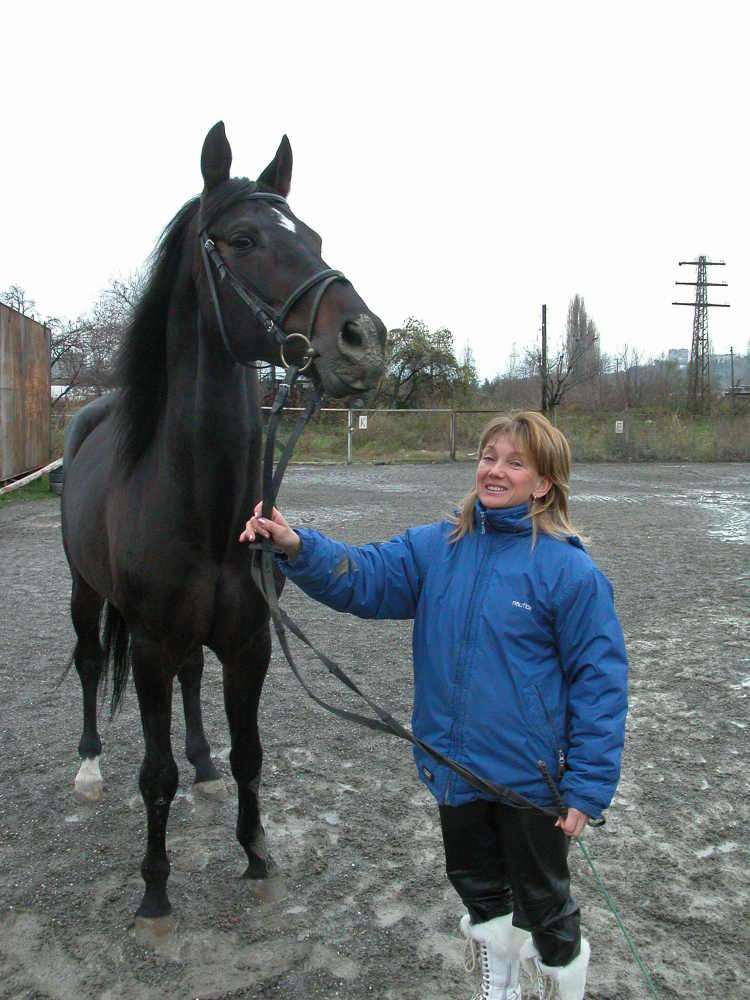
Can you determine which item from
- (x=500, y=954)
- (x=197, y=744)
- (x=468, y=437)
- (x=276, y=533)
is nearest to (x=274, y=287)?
(x=276, y=533)

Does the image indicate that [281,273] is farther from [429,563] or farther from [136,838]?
[136,838]

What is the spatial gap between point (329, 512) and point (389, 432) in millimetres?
12356

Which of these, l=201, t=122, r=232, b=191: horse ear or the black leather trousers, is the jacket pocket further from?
l=201, t=122, r=232, b=191: horse ear

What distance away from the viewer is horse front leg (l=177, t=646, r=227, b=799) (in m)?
3.20

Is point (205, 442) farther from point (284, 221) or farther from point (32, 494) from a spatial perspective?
point (32, 494)

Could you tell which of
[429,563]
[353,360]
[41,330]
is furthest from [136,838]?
[41,330]

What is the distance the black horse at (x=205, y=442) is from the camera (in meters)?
2.05

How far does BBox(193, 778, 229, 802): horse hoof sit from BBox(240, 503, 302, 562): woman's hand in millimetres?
1756

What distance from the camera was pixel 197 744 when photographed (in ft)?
10.7

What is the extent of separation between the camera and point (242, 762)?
8.62 ft

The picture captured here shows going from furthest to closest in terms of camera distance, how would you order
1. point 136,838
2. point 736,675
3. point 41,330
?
point 41,330, point 736,675, point 136,838

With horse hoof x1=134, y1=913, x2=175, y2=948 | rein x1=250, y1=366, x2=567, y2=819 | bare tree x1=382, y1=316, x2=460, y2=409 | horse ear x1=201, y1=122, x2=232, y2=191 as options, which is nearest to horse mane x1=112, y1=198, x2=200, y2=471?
horse ear x1=201, y1=122, x2=232, y2=191

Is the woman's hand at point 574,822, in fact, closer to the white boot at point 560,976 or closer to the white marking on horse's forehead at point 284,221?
the white boot at point 560,976

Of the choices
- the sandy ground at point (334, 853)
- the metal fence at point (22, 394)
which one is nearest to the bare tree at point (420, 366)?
the metal fence at point (22, 394)
